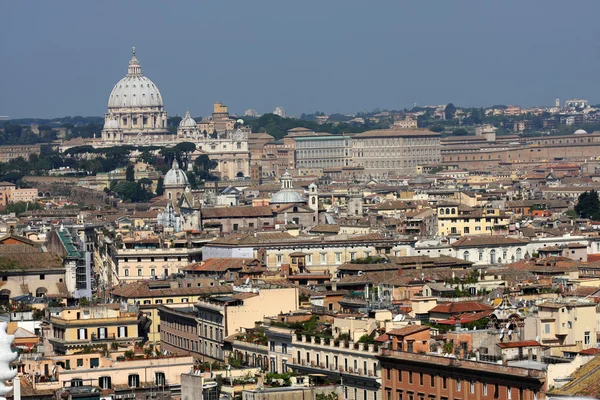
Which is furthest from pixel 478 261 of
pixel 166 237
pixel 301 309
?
pixel 301 309

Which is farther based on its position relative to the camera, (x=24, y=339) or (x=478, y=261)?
(x=478, y=261)

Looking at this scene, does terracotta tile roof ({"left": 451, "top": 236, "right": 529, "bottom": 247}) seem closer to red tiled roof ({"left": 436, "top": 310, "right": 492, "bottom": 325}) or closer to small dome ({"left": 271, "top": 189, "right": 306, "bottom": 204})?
small dome ({"left": 271, "top": 189, "right": 306, "bottom": 204})

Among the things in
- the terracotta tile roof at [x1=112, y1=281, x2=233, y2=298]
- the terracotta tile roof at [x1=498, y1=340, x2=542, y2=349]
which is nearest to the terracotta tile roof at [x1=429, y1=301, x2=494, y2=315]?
the terracotta tile roof at [x1=498, y1=340, x2=542, y2=349]

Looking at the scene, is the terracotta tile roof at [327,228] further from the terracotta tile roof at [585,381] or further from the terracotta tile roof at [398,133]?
the terracotta tile roof at [398,133]

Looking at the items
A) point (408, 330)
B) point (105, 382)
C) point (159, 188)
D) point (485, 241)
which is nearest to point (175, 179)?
point (159, 188)

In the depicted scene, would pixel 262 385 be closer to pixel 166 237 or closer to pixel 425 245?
pixel 425 245

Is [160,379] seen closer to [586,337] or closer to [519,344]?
[519,344]
